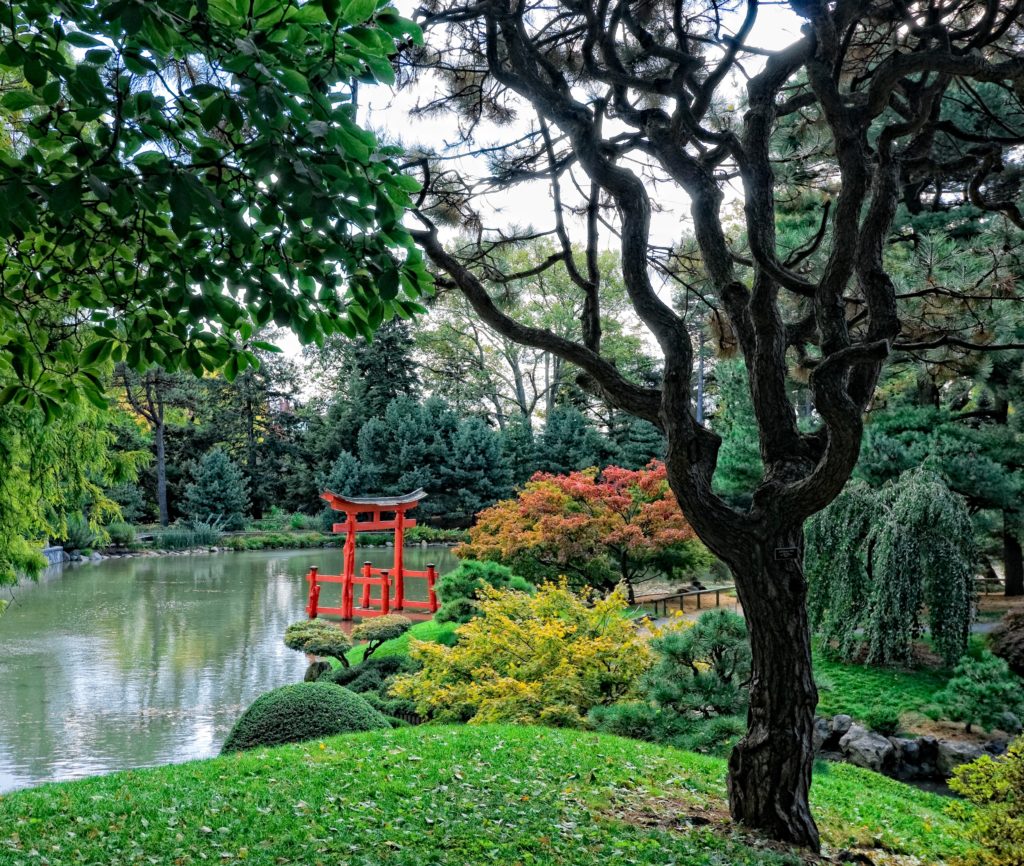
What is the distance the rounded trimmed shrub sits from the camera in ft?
20.2

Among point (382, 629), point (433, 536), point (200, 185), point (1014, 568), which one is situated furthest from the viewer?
point (433, 536)

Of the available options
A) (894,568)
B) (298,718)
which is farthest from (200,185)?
(894,568)

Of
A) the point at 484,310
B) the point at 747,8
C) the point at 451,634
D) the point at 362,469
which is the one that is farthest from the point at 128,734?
the point at 362,469

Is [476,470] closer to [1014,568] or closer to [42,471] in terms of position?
[1014,568]

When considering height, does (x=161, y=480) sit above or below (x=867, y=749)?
above

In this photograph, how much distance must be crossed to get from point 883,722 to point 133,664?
895cm

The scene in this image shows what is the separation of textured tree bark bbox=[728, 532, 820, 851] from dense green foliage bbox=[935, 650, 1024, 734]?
4.59 meters

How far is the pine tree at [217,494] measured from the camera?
29.2m

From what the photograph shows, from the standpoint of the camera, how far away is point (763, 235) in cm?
425

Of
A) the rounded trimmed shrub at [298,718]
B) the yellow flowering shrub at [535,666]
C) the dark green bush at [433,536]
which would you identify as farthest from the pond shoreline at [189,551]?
the rounded trimmed shrub at [298,718]

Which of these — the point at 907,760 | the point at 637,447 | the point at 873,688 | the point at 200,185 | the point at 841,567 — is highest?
the point at 637,447

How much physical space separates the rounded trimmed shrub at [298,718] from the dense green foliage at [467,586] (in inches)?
158

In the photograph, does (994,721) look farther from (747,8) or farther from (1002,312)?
(747,8)

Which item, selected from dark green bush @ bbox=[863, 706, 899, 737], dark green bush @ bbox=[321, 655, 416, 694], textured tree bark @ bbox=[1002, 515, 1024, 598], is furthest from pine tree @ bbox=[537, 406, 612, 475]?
dark green bush @ bbox=[863, 706, 899, 737]
